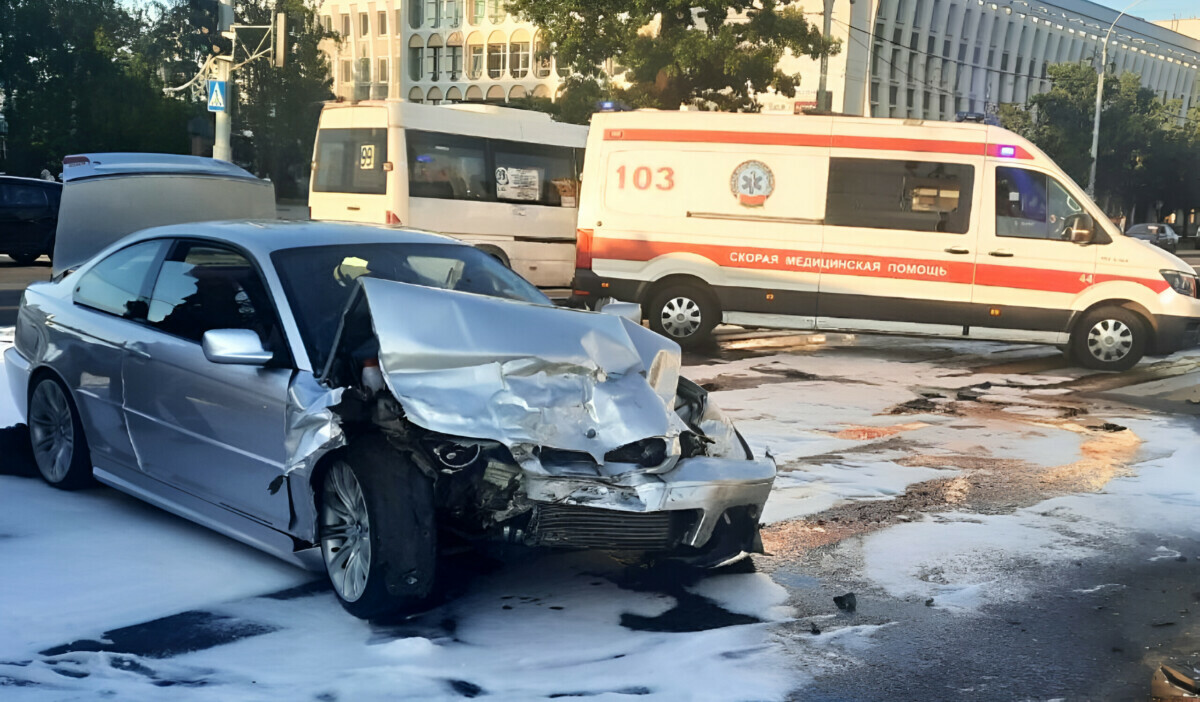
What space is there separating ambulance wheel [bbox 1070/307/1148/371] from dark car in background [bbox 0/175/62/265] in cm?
1774

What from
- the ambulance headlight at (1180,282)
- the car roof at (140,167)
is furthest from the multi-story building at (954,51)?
the ambulance headlight at (1180,282)

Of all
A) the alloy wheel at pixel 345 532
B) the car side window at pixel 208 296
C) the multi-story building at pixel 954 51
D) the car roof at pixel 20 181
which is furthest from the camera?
the multi-story building at pixel 954 51

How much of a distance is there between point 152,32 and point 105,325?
6621 centimetres

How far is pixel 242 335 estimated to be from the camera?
4.66m

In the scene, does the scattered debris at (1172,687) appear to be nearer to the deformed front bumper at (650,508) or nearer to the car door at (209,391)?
the deformed front bumper at (650,508)

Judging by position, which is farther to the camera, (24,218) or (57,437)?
(24,218)

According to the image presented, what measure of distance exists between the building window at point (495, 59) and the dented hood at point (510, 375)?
71.0 meters

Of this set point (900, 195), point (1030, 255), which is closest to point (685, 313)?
point (900, 195)

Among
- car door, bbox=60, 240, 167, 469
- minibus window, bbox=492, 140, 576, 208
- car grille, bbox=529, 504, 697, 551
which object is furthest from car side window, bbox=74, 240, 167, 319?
minibus window, bbox=492, 140, 576, 208

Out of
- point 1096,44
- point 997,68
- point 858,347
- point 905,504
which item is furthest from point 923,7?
point 905,504

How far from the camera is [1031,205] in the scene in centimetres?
1192

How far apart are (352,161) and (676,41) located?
1559 cm

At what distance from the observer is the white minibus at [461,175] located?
16.4m

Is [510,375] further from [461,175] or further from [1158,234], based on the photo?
[1158,234]
